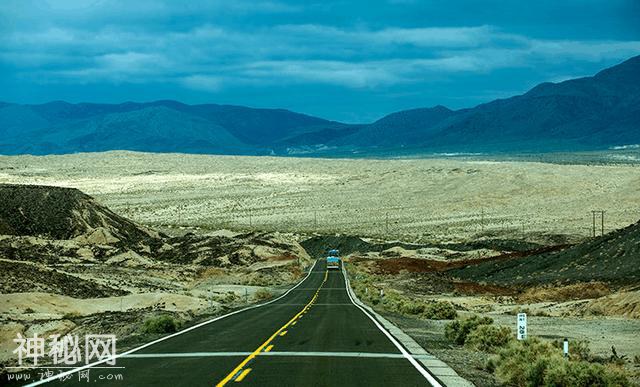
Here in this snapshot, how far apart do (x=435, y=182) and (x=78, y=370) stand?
16600cm

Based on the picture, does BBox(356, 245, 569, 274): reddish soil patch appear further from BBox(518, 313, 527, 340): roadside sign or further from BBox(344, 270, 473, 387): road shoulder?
BBox(518, 313, 527, 340): roadside sign

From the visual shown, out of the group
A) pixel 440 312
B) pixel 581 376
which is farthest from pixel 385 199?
pixel 581 376

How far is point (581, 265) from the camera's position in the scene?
53875mm

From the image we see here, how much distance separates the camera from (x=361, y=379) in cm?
1473

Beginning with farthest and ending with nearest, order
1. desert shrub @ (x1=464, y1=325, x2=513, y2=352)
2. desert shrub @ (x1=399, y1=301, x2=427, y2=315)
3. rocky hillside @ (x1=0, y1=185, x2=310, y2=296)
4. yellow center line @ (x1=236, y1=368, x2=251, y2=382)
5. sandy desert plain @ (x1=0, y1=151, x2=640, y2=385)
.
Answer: rocky hillside @ (x1=0, y1=185, x2=310, y2=296) < desert shrub @ (x1=399, y1=301, x2=427, y2=315) < sandy desert plain @ (x1=0, y1=151, x2=640, y2=385) < desert shrub @ (x1=464, y1=325, x2=513, y2=352) < yellow center line @ (x1=236, y1=368, x2=251, y2=382)

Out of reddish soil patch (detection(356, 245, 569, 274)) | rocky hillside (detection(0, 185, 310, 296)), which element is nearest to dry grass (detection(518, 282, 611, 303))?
reddish soil patch (detection(356, 245, 569, 274))

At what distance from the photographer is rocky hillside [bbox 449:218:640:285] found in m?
47.9

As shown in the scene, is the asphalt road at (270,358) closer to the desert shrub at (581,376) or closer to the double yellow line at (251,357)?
the double yellow line at (251,357)

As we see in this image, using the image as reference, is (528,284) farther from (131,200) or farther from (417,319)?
(131,200)

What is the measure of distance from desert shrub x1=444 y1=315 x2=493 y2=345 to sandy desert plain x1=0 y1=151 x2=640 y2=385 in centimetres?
38

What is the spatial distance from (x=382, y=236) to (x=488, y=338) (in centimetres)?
10174

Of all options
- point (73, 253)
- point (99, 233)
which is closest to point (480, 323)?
point (73, 253)

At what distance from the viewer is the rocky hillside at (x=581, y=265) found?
4794 centimetres

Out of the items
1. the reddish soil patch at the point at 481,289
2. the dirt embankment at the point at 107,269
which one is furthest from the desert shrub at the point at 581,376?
the reddish soil patch at the point at 481,289
